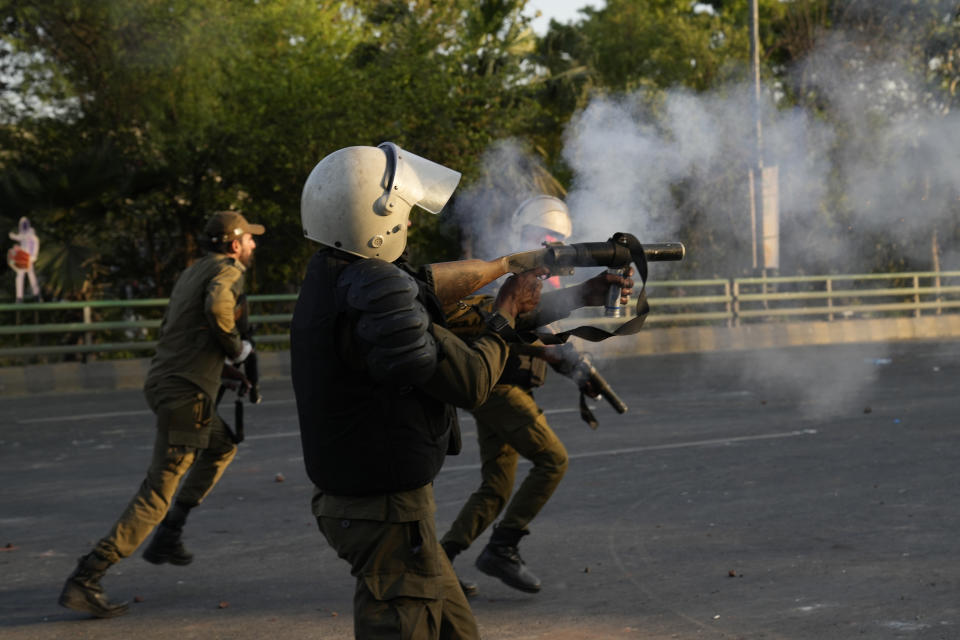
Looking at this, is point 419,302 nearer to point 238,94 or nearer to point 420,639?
point 420,639

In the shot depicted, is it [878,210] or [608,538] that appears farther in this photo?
[878,210]

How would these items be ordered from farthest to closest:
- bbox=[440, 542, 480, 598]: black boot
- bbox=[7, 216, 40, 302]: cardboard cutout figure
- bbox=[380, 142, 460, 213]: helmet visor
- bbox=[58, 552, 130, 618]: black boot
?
bbox=[7, 216, 40, 302]: cardboard cutout figure → bbox=[440, 542, 480, 598]: black boot → bbox=[58, 552, 130, 618]: black boot → bbox=[380, 142, 460, 213]: helmet visor

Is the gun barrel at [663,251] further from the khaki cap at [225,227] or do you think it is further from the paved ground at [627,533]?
the khaki cap at [225,227]

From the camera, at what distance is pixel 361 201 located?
2.91 metres

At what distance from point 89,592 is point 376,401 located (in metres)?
2.64

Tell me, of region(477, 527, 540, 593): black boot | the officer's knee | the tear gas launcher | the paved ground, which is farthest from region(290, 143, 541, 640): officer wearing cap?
the officer's knee

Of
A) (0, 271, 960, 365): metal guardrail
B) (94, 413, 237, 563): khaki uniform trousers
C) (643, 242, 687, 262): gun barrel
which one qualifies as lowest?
(0, 271, 960, 365): metal guardrail

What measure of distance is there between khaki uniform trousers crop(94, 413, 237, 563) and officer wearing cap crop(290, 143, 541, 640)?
2379 mm

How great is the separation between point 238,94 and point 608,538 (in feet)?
51.7

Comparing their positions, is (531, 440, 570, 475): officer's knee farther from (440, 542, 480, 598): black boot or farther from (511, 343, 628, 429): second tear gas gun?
(440, 542, 480, 598): black boot

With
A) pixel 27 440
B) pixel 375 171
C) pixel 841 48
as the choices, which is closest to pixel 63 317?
pixel 27 440

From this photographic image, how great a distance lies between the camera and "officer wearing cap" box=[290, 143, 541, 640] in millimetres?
2834

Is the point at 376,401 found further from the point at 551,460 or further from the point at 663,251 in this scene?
the point at 551,460

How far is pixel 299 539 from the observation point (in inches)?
248
